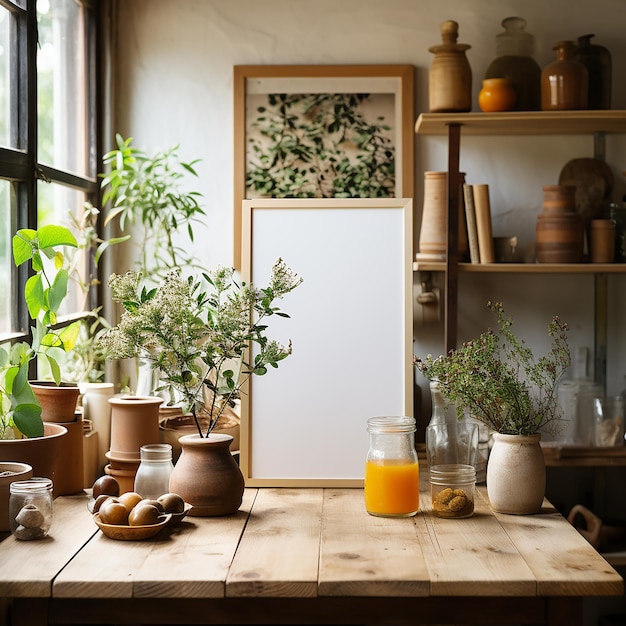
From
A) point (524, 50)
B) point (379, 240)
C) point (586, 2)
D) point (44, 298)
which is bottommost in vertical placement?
point (44, 298)

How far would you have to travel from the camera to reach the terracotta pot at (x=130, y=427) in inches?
85.4

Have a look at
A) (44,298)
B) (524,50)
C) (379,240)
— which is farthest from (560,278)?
(44,298)

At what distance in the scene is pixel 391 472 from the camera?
1946 mm

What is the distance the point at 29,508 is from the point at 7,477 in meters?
0.09

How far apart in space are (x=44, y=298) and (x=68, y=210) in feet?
2.15

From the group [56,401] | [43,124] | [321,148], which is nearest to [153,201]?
[43,124]

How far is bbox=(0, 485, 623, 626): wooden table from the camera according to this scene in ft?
5.08

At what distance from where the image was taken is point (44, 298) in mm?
2025

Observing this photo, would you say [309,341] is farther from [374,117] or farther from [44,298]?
[374,117]

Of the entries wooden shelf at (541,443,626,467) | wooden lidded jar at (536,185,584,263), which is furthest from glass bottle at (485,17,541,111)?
wooden shelf at (541,443,626,467)

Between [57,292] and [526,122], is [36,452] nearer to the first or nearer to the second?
[57,292]

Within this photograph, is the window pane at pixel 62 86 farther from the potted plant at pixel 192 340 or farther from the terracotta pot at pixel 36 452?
the terracotta pot at pixel 36 452

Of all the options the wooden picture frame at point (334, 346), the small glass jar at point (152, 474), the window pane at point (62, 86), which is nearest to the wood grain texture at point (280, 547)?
the wooden picture frame at point (334, 346)

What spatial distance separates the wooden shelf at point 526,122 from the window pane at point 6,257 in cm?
122
